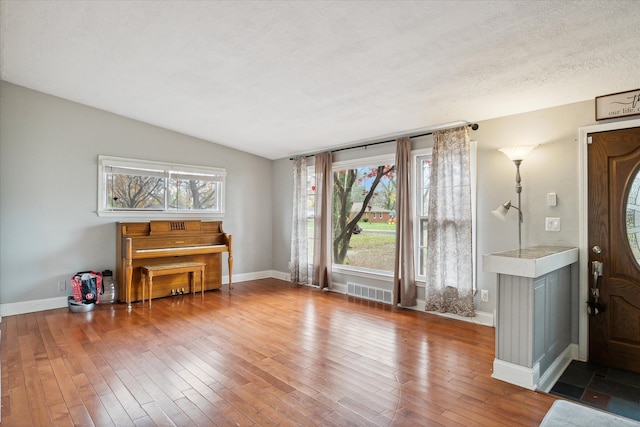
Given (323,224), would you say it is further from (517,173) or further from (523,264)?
(523,264)

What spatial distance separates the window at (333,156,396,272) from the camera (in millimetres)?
4973

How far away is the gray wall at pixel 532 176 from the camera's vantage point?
126 inches

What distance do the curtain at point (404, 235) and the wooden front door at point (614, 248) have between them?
184 centimetres

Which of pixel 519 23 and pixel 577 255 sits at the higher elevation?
pixel 519 23

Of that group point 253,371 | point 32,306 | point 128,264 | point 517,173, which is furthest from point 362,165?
point 32,306

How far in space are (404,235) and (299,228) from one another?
212cm

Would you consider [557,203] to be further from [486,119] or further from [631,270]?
[486,119]

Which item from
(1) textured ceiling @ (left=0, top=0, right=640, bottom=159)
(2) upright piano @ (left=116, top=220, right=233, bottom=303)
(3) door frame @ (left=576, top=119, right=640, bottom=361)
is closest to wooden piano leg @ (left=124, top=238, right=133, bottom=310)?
(2) upright piano @ (left=116, top=220, right=233, bottom=303)

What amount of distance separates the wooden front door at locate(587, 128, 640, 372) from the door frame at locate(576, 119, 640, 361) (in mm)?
30

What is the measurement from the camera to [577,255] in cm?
309

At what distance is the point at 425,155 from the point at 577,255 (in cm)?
198

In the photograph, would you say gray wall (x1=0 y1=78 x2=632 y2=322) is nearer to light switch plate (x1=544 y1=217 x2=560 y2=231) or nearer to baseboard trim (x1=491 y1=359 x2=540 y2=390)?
light switch plate (x1=544 y1=217 x2=560 y2=231)

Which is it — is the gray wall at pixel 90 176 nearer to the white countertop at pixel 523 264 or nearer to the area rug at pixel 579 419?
the white countertop at pixel 523 264

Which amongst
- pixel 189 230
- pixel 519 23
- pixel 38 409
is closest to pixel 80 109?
pixel 189 230
